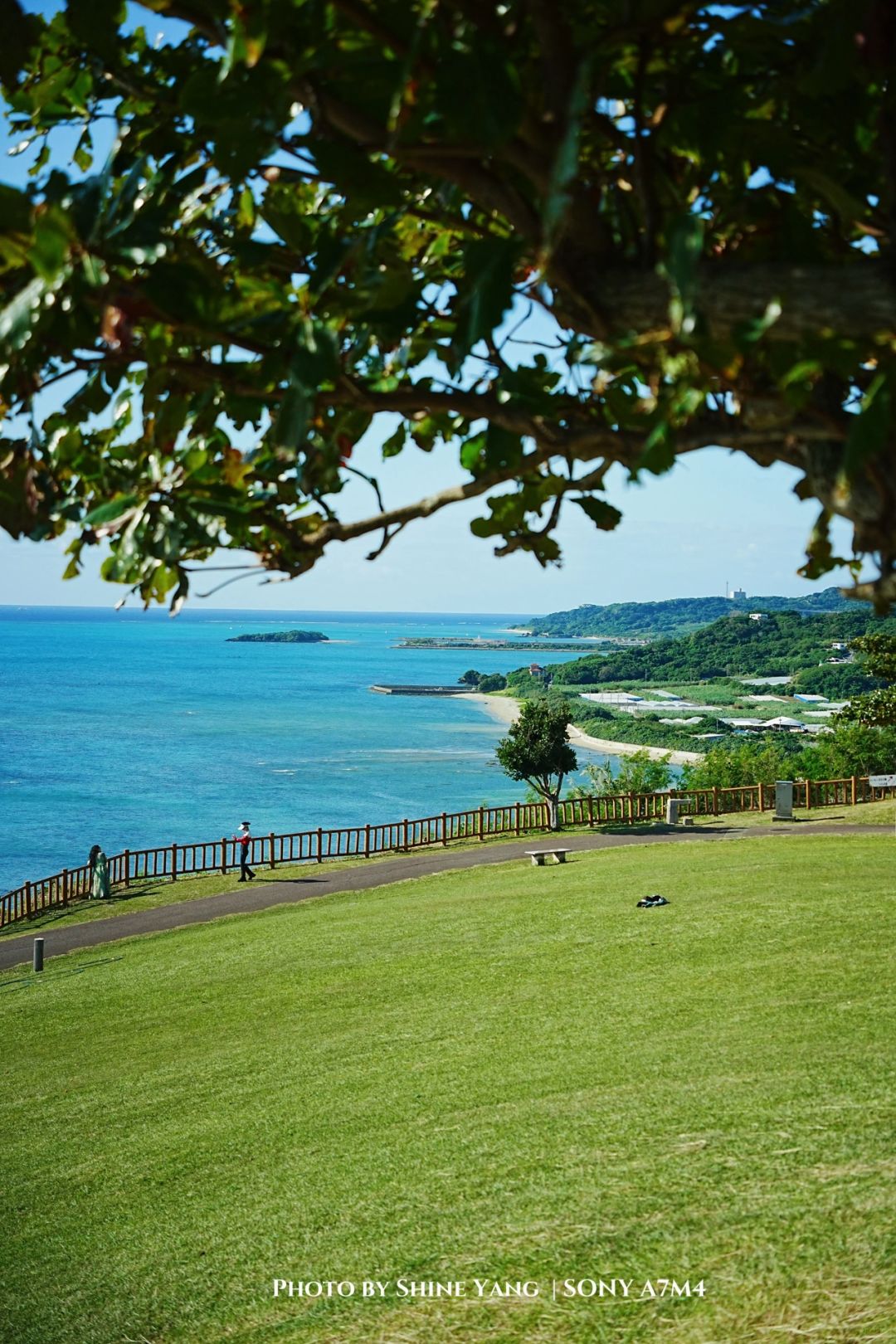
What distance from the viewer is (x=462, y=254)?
2.00 metres

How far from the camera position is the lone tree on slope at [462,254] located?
1.51 m

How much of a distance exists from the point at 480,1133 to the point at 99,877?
17.9 m

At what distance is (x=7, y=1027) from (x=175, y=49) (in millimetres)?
13767

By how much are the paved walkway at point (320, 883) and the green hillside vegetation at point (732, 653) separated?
84.6 m

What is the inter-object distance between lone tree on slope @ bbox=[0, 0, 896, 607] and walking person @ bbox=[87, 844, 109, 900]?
73.9 feet

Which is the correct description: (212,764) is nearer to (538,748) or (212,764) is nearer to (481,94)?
(538,748)

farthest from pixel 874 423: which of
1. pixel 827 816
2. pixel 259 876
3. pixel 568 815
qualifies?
pixel 568 815

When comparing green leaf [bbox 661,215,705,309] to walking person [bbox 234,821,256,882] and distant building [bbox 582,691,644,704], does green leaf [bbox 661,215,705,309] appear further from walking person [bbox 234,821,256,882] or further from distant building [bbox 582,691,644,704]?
distant building [bbox 582,691,644,704]

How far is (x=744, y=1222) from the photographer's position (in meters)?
5.65

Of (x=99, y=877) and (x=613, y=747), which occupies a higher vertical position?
(x=613, y=747)

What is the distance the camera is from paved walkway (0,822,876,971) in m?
19.6

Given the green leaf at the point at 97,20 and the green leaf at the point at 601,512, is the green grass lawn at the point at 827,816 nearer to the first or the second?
the green leaf at the point at 601,512

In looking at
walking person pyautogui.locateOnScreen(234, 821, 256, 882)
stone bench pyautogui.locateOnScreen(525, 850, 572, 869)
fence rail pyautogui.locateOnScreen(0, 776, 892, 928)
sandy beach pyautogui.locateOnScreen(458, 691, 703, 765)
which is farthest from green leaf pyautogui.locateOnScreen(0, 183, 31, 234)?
sandy beach pyautogui.locateOnScreen(458, 691, 703, 765)

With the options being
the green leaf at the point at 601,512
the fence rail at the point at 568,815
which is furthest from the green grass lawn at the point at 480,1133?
the fence rail at the point at 568,815
